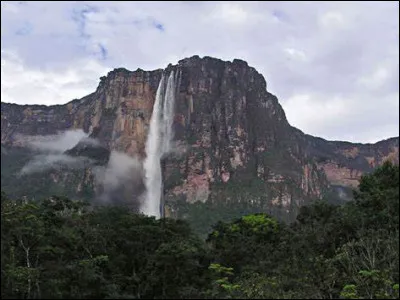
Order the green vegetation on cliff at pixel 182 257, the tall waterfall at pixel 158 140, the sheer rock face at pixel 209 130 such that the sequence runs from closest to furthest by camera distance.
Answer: the green vegetation on cliff at pixel 182 257 → the sheer rock face at pixel 209 130 → the tall waterfall at pixel 158 140

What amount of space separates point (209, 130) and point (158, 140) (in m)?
12.7

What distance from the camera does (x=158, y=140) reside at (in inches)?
4678

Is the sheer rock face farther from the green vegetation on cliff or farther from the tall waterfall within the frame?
the green vegetation on cliff

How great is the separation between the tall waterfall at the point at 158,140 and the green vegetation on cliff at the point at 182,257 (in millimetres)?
73122

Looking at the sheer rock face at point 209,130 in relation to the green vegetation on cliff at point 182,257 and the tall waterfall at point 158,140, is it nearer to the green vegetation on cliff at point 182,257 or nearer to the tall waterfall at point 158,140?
the tall waterfall at point 158,140

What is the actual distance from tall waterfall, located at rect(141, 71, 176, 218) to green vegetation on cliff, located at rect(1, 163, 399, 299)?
73122mm

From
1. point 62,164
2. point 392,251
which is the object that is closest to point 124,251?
point 392,251

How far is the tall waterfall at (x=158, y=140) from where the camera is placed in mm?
109931

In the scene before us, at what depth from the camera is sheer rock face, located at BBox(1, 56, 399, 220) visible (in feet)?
355

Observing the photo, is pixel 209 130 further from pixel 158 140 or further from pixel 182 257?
pixel 182 257

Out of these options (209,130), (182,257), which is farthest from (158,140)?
(182,257)

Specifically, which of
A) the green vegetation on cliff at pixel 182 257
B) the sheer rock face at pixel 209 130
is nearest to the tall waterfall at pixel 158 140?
the sheer rock face at pixel 209 130

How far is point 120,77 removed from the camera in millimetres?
127812

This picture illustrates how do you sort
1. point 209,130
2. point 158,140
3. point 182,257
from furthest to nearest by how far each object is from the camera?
point 158,140 → point 209,130 → point 182,257
